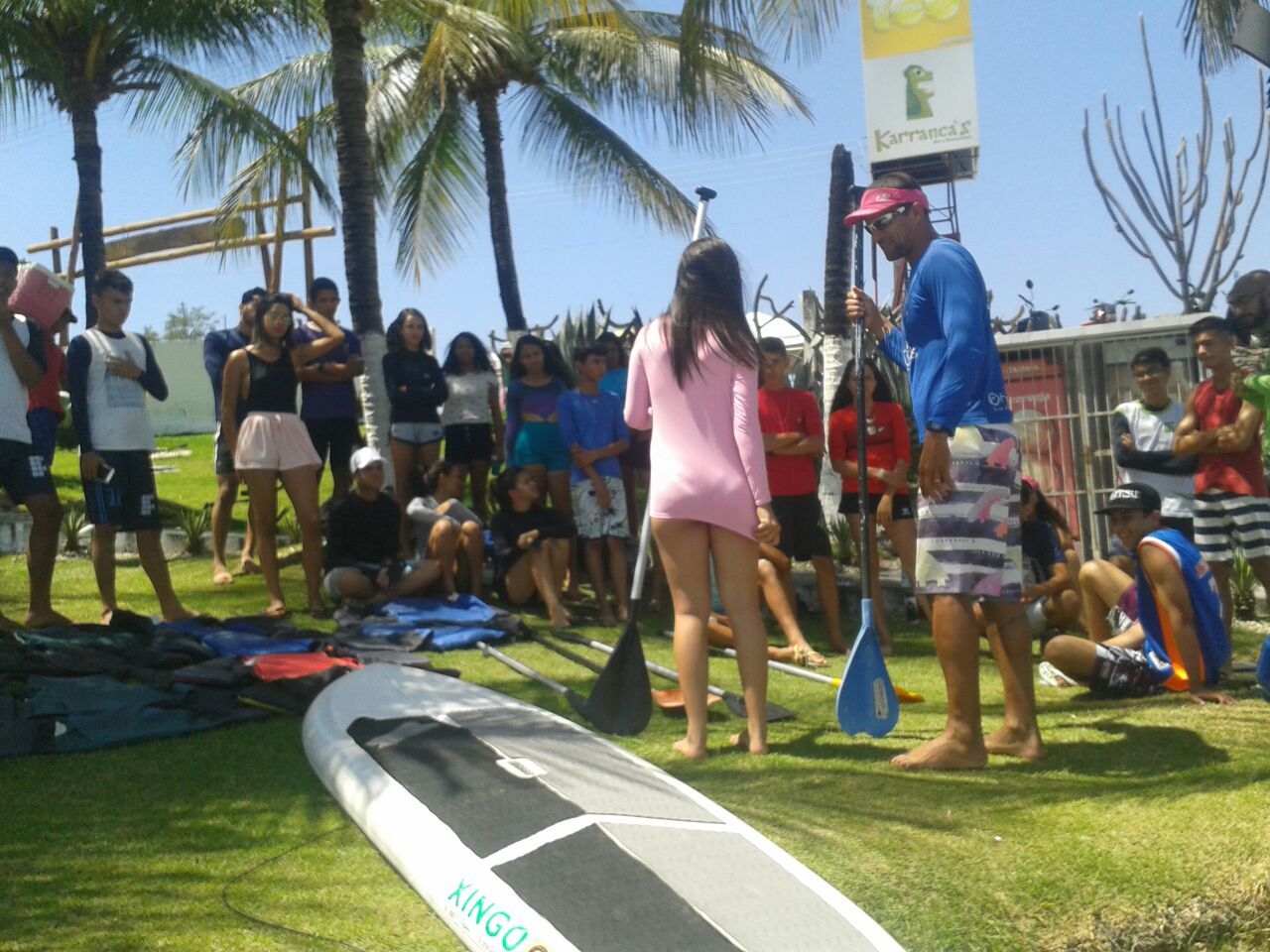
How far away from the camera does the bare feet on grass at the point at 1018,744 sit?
4.95 metres

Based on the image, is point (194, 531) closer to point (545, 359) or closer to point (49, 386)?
point (49, 386)

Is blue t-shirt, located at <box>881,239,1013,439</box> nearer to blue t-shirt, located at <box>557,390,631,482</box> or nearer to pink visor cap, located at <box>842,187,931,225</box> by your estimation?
pink visor cap, located at <box>842,187,931,225</box>

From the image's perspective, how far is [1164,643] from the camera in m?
6.26

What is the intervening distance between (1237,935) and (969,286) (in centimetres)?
228

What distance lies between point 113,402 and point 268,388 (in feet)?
3.26

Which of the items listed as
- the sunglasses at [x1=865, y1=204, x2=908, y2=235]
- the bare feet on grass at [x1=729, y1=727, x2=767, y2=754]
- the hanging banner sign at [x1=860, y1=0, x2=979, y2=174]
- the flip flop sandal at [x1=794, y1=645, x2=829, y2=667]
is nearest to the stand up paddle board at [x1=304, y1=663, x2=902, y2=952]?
the bare feet on grass at [x1=729, y1=727, x2=767, y2=754]

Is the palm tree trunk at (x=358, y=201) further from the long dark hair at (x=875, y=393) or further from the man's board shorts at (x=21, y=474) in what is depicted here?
the long dark hair at (x=875, y=393)

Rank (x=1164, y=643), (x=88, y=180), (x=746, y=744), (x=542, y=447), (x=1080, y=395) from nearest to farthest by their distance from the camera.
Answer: (x=746, y=744) → (x=1164, y=643) → (x=542, y=447) → (x=1080, y=395) → (x=88, y=180)

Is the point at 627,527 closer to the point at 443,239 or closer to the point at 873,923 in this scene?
the point at 873,923

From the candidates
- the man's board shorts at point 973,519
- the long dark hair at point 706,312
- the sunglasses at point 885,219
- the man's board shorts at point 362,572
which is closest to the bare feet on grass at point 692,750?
the man's board shorts at point 973,519

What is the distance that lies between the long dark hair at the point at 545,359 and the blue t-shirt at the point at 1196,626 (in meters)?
4.63

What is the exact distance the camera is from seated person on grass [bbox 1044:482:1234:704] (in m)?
6.05

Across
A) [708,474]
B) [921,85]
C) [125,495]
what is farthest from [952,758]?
[921,85]

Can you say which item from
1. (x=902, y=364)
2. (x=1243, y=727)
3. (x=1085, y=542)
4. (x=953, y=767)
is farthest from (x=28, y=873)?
(x=1085, y=542)
